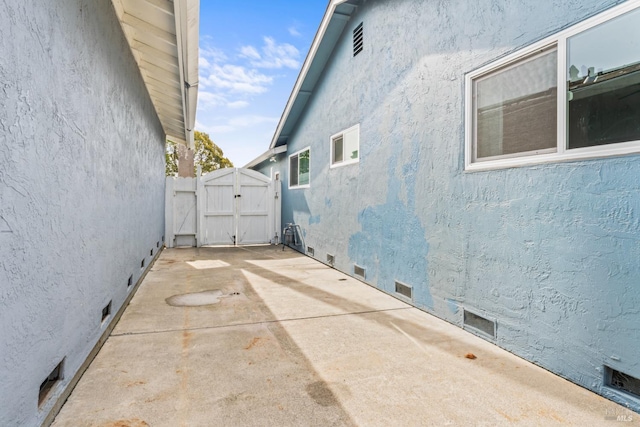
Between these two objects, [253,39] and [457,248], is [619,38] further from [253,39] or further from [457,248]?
[253,39]

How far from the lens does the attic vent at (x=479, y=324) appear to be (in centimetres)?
314

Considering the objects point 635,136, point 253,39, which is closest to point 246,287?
point 635,136

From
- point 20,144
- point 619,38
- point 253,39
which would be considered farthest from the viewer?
point 253,39

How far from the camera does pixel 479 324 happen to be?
10.8 feet

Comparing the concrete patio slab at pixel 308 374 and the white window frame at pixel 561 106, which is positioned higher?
the white window frame at pixel 561 106

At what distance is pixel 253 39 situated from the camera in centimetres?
1104

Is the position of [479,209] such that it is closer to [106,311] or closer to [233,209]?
[106,311]

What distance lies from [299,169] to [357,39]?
4025 mm

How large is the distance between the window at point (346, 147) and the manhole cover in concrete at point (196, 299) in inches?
126

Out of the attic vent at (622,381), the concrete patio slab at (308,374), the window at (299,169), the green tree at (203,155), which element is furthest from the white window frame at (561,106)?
the green tree at (203,155)

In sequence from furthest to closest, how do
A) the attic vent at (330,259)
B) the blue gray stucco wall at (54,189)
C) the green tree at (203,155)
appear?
the green tree at (203,155)
the attic vent at (330,259)
the blue gray stucco wall at (54,189)

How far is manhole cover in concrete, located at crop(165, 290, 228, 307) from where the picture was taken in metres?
4.29

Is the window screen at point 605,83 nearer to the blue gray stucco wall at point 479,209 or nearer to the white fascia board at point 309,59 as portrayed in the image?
the blue gray stucco wall at point 479,209

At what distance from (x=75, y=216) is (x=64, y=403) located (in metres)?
1.20
